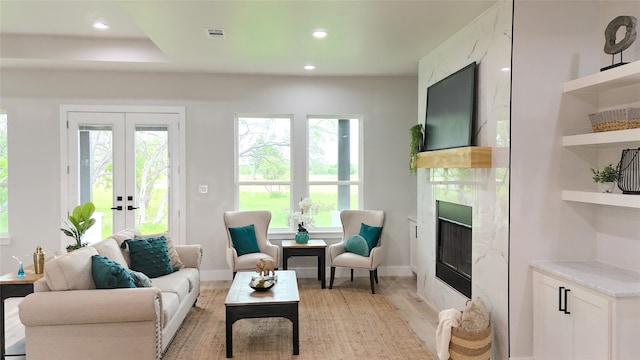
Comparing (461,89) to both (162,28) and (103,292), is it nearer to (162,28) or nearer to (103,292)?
(162,28)

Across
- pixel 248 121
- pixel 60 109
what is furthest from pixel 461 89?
pixel 60 109

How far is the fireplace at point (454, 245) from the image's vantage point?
3646mm

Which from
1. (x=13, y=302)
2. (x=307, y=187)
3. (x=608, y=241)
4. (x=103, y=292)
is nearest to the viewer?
(x=103, y=292)

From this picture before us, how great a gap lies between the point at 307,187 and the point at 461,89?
106 inches

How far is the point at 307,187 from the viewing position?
5688 millimetres

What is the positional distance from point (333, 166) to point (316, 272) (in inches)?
60.5

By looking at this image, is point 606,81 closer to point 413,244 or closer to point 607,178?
point 607,178

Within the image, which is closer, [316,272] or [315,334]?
[315,334]

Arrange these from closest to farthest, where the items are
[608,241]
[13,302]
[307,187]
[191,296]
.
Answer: [608,241]
[191,296]
[13,302]
[307,187]

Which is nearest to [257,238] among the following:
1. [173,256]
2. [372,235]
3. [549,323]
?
[173,256]

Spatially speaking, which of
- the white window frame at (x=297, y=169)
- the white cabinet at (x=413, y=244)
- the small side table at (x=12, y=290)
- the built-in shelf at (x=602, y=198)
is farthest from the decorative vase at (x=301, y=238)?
the built-in shelf at (x=602, y=198)

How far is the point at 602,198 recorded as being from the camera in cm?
265

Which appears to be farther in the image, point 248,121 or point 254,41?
point 248,121

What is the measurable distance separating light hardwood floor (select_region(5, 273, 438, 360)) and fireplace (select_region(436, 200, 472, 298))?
430 mm
